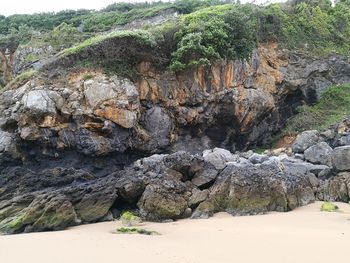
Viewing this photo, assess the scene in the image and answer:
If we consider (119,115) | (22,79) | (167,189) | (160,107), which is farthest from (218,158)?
(22,79)

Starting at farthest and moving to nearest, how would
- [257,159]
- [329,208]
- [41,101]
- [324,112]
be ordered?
[324,112]
[257,159]
[41,101]
[329,208]

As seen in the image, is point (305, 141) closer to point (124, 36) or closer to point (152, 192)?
point (152, 192)

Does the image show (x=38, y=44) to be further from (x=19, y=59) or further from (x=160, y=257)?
(x=160, y=257)

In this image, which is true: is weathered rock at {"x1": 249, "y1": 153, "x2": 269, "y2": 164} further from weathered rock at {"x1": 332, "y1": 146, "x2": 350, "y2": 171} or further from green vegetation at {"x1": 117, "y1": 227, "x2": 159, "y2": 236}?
green vegetation at {"x1": 117, "y1": 227, "x2": 159, "y2": 236}

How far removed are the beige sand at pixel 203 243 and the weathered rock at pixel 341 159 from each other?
4.36 metres

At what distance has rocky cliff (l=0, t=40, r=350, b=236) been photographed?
12.8 m

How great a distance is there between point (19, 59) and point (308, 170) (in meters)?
18.7

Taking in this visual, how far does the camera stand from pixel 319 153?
17.1 m

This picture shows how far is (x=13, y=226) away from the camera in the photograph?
1112 cm

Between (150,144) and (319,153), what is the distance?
22.8ft

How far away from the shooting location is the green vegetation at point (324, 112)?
2270 centimetres

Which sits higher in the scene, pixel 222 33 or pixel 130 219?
pixel 222 33

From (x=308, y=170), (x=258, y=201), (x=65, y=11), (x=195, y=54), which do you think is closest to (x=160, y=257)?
(x=258, y=201)

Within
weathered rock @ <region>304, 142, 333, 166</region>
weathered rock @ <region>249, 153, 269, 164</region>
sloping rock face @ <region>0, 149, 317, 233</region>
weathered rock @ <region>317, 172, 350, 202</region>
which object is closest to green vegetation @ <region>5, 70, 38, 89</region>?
sloping rock face @ <region>0, 149, 317, 233</region>
